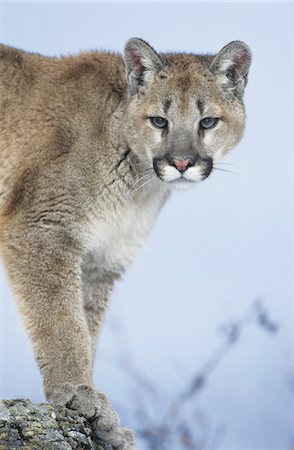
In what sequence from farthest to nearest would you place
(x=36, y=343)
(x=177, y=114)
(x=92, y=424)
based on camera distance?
(x=177, y=114) < (x=36, y=343) < (x=92, y=424)

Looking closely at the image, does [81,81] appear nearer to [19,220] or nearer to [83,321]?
[19,220]

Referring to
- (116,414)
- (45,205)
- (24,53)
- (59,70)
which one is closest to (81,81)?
(59,70)

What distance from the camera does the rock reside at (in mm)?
3799

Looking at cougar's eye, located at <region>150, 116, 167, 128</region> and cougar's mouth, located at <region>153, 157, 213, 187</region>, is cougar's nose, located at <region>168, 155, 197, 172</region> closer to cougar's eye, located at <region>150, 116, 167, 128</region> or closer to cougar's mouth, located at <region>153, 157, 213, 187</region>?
cougar's mouth, located at <region>153, 157, 213, 187</region>

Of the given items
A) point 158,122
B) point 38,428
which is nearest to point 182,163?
point 158,122

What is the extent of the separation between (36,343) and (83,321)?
0.38 m

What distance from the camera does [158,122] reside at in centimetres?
636

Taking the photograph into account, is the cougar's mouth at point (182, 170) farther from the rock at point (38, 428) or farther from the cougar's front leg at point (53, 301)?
the rock at point (38, 428)

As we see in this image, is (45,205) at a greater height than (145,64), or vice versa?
(145,64)

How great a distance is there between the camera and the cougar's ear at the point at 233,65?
649cm

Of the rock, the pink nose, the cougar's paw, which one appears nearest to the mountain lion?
the pink nose

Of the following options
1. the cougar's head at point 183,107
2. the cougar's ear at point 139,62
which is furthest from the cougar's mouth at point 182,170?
the cougar's ear at point 139,62

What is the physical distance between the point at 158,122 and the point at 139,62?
1.76ft

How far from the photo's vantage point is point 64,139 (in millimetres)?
6289
